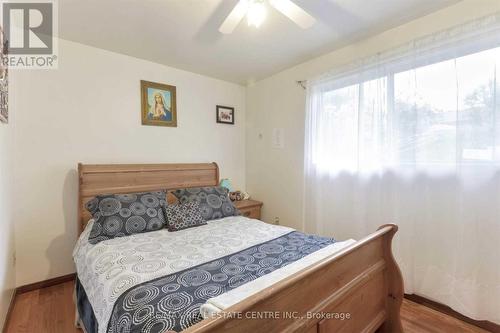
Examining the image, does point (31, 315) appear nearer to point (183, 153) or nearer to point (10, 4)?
point (183, 153)

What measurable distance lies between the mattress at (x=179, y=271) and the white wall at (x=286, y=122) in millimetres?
1117

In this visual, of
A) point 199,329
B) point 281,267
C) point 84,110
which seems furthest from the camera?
point 84,110

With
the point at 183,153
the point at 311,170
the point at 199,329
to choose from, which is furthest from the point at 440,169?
the point at 183,153

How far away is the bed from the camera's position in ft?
3.22

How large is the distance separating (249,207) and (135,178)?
4.96ft

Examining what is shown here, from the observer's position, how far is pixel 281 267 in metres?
1.45

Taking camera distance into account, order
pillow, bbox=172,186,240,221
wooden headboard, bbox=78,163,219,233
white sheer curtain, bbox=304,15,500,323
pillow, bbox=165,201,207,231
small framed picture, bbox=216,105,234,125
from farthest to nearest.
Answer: small framed picture, bbox=216,105,234,125 → pillow, bbox=172,186,240,221 → wooden headboard, bbox=78,163,219,233 → pillow, bbox=165,201,207,231 → white sheer curtain, bbox=304,15,500,323

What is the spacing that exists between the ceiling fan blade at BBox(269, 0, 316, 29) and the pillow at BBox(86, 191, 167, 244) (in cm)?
193

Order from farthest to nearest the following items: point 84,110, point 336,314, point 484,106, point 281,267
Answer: point 84,110
point 484,106
point 281,267
point 336,314

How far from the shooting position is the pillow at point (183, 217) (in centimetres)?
226

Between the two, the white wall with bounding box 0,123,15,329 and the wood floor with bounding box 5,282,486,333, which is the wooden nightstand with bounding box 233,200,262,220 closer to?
the wood floor with bounding box 5,282,486,333

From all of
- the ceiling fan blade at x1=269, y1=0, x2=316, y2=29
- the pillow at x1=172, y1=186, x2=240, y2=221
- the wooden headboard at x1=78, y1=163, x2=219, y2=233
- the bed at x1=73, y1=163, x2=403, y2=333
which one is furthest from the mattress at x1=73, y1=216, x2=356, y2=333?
the ceiling fan blade at x1=269, y1=0, x2=316, y2=29

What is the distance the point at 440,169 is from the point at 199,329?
2154 millimetres

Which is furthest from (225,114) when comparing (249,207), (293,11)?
(293,11)
